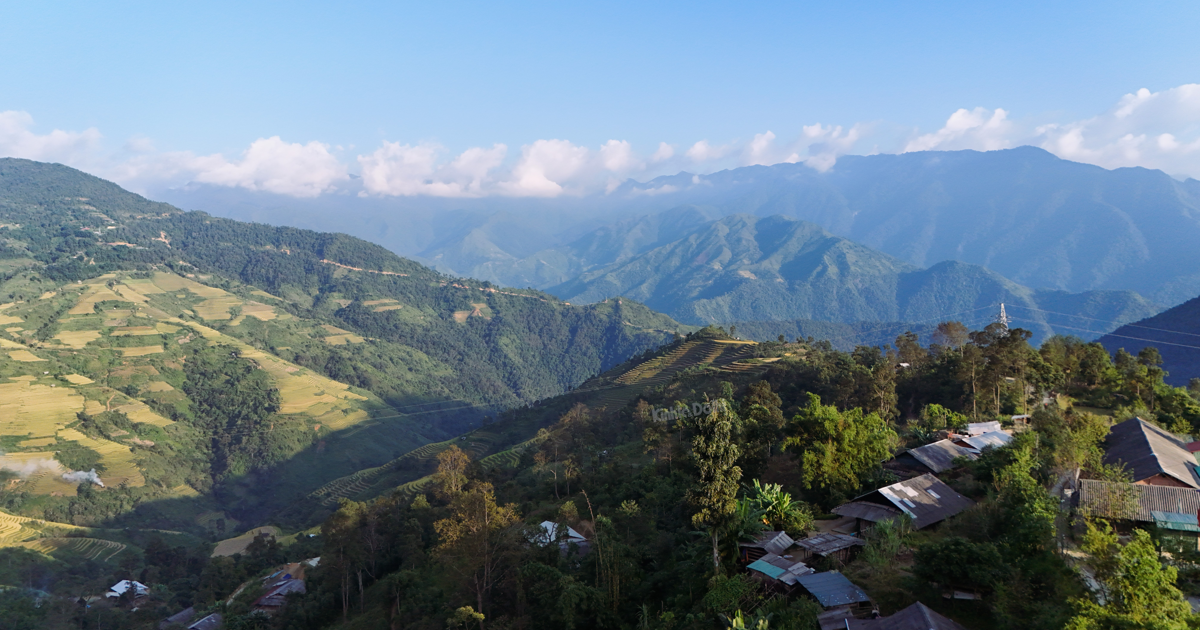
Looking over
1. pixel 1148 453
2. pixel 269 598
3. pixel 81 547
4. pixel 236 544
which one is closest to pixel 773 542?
pixel 1148 453

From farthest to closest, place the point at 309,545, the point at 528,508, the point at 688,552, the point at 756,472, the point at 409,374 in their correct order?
the point at 409,374 < the point at 309,545 < the point at 528,508 < the point at 756,472 < the point at 688,552

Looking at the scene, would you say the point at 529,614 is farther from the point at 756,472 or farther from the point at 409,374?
the point at 409,374

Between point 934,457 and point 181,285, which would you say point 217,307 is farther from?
point 934,457

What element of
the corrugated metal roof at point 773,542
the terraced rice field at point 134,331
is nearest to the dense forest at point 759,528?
the corrugated metal roof at point 773,542

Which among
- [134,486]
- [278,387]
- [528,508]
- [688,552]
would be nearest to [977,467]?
[688,552]

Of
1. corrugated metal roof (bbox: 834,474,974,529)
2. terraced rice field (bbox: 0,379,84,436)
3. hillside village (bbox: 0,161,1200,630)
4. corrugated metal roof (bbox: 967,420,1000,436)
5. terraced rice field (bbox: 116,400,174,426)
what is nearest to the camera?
hillside village (bbox: 0,161,1200,630)

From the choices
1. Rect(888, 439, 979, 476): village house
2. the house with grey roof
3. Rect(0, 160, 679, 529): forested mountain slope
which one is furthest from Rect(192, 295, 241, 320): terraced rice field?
the house with grey roof

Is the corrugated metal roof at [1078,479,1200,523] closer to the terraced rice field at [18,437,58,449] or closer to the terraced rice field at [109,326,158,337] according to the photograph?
the terraced rice field at [18,437,58,449]
